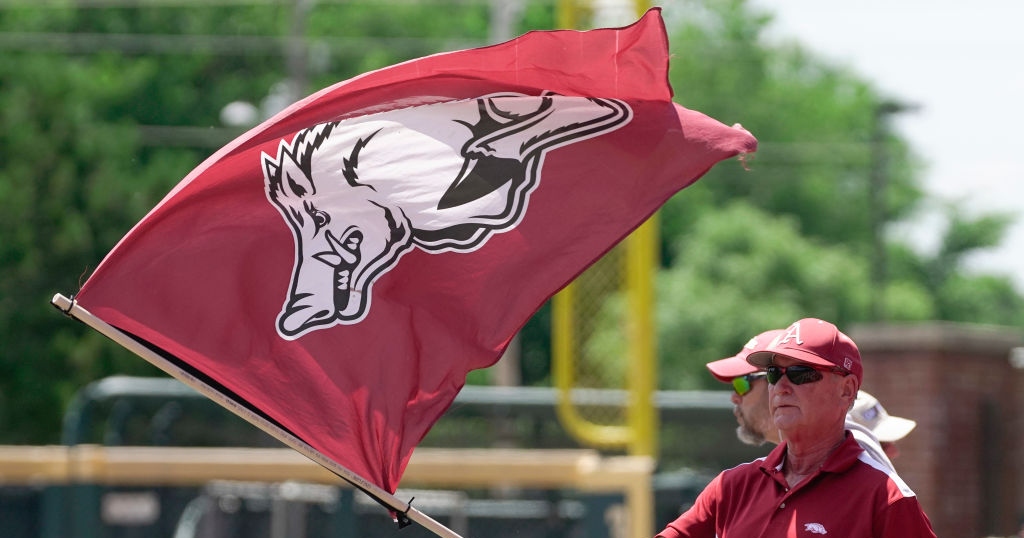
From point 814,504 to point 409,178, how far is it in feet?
5.70

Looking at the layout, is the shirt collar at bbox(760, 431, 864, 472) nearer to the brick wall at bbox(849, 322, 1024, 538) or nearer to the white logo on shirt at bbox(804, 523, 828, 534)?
the white logo on shirt at bbox(804, 523, 828, 534)

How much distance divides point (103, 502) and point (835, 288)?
112ft

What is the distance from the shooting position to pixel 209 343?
16.9ft

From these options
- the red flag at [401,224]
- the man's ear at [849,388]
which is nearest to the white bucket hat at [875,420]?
the red flag at [401,224]

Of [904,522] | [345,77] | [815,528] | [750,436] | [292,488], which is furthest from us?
[345,77]

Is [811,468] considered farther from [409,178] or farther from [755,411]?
[409,178]

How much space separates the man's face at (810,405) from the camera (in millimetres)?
4410

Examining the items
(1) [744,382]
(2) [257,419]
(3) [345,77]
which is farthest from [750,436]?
(3) [345,77]

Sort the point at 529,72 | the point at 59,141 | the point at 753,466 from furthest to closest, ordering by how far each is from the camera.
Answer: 1. the point at 59,141
2. the point at 529,72
3. the point at 753,466

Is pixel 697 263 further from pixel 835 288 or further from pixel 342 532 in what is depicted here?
pixel 342 532

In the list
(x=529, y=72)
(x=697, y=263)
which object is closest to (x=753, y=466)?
(x=529, y=72)

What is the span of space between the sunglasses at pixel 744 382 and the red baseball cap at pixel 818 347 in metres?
1.17

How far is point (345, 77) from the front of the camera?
1772 inches

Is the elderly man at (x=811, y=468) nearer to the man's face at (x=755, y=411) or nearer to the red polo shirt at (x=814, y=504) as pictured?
the red polo shirt at (x=814, y=504)
